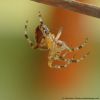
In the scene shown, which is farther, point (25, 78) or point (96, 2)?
point (25, 78)

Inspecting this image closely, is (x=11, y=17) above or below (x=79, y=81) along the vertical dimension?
above

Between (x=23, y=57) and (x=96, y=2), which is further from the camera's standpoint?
(x=23, y=57)

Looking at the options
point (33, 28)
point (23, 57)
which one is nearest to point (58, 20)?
point (33, 28)

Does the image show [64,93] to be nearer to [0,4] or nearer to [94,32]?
[94,32]

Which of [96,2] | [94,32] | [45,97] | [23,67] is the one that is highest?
[96,2]

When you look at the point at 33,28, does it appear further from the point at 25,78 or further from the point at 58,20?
the point at 25,78

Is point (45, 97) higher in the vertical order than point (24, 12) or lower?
lower

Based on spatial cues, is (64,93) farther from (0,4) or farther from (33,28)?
(0,4)

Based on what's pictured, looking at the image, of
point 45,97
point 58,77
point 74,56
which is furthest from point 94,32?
point 45,97
